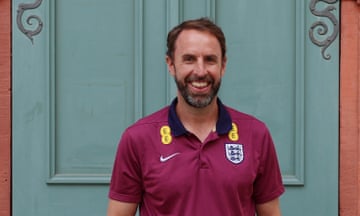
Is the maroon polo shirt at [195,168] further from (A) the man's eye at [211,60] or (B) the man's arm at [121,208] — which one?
(A) the man's eye at [211,60]

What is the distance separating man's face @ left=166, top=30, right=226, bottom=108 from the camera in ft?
8.47

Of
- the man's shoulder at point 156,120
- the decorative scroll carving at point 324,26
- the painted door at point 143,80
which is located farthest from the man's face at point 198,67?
the decorative scroll carving at point 324,26

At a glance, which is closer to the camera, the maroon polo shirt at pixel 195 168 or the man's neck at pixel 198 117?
the maroon polo shirt at pixel 195 168

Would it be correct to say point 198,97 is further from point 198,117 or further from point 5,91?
point 5,91

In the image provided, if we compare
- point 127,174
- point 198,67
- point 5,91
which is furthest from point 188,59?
point 5,91

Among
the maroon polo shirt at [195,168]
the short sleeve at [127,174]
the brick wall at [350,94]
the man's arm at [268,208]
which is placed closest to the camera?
the maroon polo shirt at [195,168]

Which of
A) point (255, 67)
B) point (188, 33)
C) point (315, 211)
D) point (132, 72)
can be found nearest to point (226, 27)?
point (255, 67)

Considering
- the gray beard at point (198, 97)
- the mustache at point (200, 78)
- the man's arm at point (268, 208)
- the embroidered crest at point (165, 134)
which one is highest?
the mustache at point (200, 78)

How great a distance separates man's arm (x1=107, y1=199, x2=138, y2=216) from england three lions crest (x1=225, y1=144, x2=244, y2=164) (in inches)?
15.3

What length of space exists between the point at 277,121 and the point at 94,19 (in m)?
1.11

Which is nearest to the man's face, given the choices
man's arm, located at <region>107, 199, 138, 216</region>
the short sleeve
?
the short sleeve

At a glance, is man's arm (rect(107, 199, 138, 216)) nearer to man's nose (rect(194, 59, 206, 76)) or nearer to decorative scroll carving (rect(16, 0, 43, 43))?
man's nose (rect(194, 59, 206, 76))

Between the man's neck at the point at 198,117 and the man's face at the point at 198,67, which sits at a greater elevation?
the man's face at the point at 198,67

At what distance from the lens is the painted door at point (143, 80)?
4020 mm
